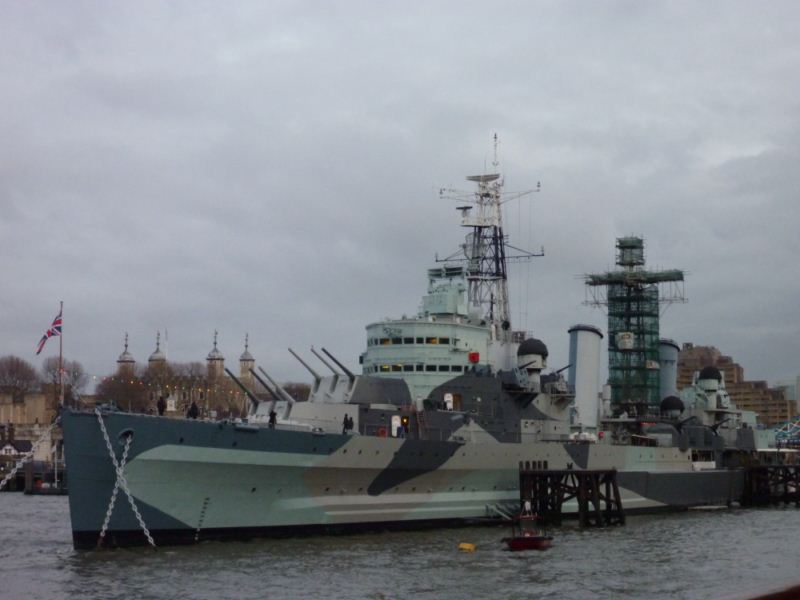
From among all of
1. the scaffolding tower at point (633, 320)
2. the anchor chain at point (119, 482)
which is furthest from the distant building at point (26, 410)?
the anchor chain at point (119, 482)

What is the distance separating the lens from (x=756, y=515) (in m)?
41.1

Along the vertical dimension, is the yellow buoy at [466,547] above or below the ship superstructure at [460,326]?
below

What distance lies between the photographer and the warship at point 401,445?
78.2 feet

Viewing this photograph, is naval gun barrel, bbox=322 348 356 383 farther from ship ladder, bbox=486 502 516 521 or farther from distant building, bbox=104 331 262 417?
distant building, bbox=104 331 262 417

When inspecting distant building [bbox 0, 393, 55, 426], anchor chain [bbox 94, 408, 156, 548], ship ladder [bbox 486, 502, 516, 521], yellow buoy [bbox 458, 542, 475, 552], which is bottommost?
yellow buoy [bbox 458, 542, 475, 552]

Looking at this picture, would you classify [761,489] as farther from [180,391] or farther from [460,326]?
[180,391]

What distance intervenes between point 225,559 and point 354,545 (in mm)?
4264

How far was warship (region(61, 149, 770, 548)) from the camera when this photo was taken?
23844mm

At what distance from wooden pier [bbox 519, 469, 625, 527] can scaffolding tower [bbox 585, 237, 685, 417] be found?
29940 mm

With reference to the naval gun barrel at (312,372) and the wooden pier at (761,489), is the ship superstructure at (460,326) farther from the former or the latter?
the wooden pier at (761,489)

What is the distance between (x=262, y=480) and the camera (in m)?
25.3

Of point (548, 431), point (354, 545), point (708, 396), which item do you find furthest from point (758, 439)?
point (354, 545)

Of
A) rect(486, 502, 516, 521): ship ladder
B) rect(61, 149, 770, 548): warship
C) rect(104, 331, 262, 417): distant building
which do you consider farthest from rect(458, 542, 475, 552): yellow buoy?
rect(104, 331, 262, 417): distant building

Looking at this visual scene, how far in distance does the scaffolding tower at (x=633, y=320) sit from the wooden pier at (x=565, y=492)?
29940mm
